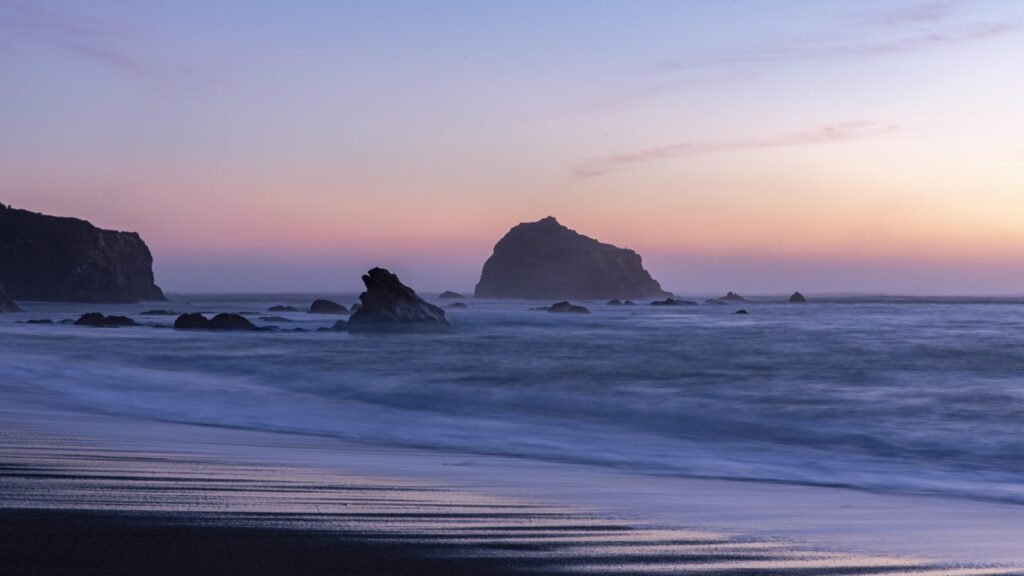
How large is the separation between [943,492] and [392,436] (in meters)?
6.89

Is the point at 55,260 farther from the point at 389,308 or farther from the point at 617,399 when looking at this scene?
the point at 617,399

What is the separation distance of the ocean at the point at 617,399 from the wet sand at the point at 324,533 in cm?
419

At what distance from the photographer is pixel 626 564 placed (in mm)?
4047

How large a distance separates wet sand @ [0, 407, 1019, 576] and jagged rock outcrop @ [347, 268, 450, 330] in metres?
38.8

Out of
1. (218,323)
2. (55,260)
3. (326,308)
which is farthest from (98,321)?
(55,260)

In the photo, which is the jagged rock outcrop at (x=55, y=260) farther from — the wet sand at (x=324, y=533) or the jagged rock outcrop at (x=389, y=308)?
the wet sand at (x=324, y=533)

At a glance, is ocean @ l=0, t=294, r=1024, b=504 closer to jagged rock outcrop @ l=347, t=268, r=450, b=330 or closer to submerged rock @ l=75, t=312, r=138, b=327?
jagged rock outcrop @ l=347, t=268, r=450, b=330

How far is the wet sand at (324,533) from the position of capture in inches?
148

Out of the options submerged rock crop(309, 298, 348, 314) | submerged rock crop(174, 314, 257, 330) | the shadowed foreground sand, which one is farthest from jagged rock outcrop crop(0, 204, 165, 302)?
the shadowed foreground sand

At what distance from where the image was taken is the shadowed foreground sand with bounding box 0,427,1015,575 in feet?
12.3

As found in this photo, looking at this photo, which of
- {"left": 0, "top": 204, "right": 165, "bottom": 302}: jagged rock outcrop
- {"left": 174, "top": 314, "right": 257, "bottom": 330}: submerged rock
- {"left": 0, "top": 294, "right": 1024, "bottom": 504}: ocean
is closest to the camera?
{"left": 0, "top": 294, "right": 1024, "bottom": 504}: ocean

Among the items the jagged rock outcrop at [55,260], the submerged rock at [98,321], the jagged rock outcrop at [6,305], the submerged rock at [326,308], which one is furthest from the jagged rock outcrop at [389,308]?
the jagged rock outcrop at [55,260]

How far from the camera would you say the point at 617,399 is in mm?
18266

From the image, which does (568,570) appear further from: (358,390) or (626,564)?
(358,390)
